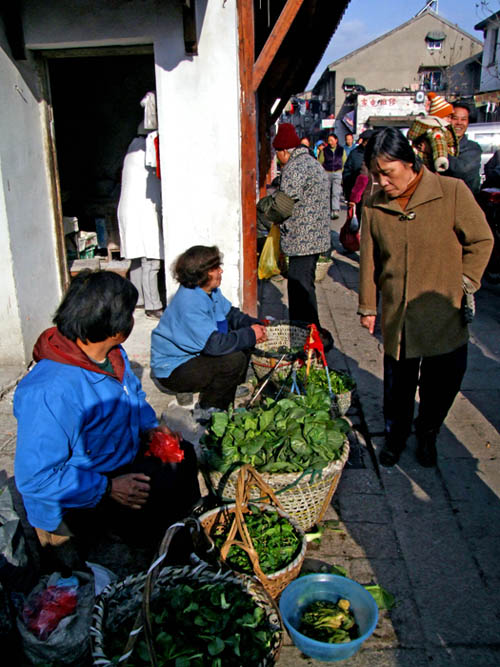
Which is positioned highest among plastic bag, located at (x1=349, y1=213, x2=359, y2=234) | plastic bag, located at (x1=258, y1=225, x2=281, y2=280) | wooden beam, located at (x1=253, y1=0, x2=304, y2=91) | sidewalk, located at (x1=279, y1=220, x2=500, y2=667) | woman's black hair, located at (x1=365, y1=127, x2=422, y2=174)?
wooden beam, located at (x1=253, y1=0, x2=304, y2=91)

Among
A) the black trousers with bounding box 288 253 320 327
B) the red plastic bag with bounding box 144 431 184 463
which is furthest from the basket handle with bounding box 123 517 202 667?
the black trousers with bounding box 288 253 320 327

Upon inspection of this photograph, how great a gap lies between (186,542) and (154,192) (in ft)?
13.4

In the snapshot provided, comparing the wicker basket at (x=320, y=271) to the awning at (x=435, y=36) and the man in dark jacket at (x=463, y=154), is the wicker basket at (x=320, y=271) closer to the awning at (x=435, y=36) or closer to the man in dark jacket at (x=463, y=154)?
the man in dark jacket at (x=463, y=154)

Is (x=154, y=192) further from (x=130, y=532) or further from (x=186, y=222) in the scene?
(x=130, y=532)

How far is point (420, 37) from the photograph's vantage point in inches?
1501

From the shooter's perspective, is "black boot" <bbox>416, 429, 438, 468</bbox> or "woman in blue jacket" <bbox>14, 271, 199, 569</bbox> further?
"black boot" <bbox>416, 429, 438, 468</bbox>

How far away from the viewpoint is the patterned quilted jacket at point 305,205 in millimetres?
5074

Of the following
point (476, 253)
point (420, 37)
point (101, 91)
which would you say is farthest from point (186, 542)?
point (420, 37)

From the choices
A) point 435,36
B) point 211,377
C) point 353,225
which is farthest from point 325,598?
point 435,36

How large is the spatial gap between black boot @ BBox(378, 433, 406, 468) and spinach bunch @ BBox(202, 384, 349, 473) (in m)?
0.63

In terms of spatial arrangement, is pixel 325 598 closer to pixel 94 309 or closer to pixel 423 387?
pixel 423 387

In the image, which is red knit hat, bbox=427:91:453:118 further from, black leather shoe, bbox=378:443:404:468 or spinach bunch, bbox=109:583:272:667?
spinach bunch, bbox=109:583:272:667

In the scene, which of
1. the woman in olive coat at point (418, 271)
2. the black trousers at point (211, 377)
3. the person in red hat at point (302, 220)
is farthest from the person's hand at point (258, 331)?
the woman in olive coat at point (418, 271)

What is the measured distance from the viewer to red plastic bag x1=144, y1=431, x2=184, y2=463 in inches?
109
